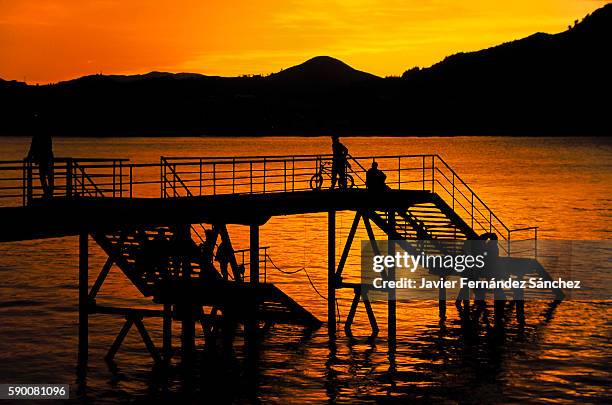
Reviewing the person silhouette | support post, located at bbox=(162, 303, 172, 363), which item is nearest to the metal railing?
the person silhouette

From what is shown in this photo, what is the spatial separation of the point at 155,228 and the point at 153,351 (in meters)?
4.37

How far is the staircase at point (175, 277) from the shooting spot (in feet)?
111

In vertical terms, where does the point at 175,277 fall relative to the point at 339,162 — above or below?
below

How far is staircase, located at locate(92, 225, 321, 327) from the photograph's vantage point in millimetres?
33969

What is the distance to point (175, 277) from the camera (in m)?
36.1

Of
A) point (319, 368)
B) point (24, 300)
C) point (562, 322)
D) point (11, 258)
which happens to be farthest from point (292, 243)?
point (319, 368)

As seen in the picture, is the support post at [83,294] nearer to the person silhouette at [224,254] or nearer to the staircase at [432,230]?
the person silhouette at [224,254]

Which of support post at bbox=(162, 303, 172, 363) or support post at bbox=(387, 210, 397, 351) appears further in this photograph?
support post at bbox=(387, 210, 397, 351)

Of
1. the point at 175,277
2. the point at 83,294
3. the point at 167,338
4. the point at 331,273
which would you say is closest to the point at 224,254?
the point at 175,277

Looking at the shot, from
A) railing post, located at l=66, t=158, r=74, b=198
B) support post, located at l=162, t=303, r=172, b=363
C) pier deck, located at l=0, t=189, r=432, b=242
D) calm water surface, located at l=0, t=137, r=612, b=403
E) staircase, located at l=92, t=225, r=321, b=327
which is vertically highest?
railing post, located at l=66, t=158, r=74, b=198

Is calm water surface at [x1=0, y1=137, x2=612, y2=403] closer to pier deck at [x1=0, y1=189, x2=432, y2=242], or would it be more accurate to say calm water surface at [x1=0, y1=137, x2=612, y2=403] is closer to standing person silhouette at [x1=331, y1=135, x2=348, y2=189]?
pier deck at [x1=0, y1=189, x2=432, y2=242]

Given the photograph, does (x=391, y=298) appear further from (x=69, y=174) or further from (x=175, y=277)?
(x=69, y=174)

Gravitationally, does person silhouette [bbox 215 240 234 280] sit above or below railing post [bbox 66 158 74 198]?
below

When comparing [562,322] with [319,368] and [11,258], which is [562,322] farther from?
[11,258]
